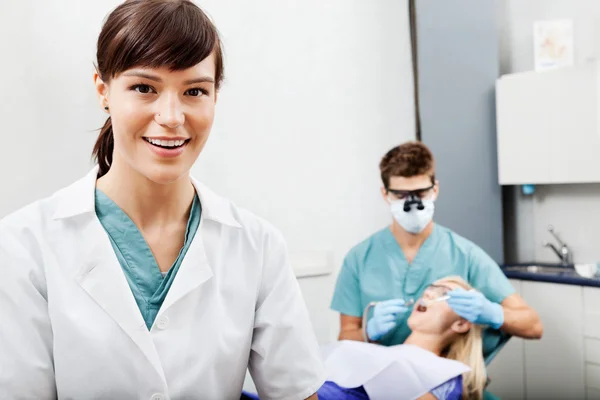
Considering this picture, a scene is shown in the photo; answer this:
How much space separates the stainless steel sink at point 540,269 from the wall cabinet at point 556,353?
93 mm

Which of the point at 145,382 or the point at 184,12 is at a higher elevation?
the point at 184,12

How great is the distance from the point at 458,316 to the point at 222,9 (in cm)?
163

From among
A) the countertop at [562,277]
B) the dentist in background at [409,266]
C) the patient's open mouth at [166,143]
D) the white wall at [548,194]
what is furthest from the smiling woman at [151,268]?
the white wall at [548,194]

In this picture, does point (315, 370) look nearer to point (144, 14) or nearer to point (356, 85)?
point (144, 14)

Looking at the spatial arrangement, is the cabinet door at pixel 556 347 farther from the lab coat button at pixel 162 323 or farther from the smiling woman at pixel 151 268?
the lab coat button at pixel 162 323

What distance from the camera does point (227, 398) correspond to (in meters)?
1.24

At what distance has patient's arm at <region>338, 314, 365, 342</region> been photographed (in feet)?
8.70

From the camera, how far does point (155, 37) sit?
1.09 meters

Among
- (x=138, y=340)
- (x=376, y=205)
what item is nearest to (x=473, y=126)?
(x=376, y=205)

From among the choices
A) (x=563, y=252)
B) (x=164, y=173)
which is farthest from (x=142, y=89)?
(x=563, y=252)

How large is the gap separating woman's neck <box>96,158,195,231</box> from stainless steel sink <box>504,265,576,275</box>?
2.58 m

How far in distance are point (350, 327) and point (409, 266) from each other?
0.34 metres

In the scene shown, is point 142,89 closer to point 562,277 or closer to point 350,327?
point 350,327

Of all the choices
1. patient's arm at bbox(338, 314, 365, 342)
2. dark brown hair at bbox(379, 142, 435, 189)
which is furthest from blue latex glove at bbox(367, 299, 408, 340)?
dark brown hair at bbox(379, 142, 435, 189)
